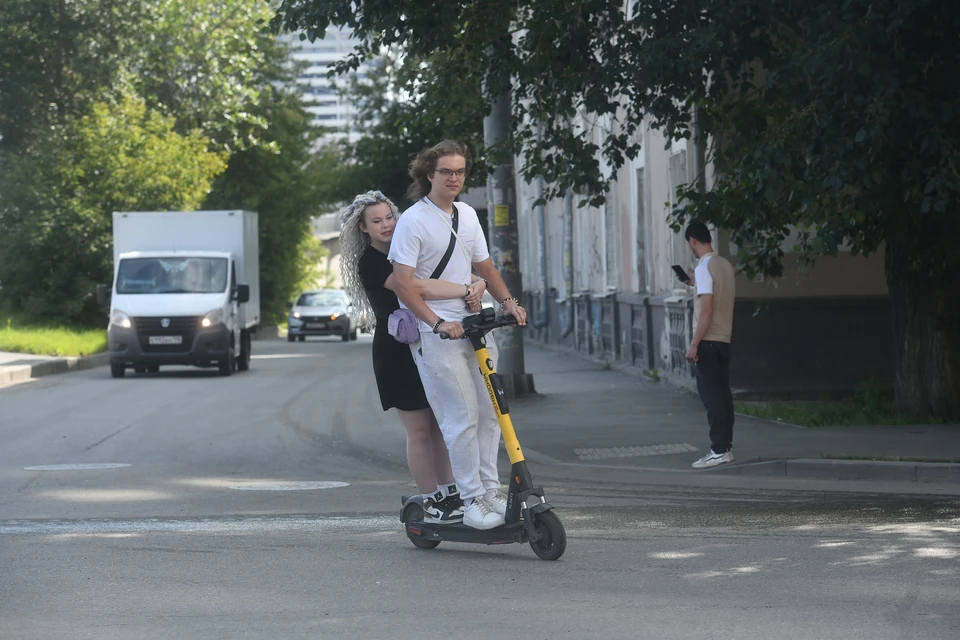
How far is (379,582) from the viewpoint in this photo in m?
6.17

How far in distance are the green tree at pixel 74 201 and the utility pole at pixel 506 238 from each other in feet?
63.4

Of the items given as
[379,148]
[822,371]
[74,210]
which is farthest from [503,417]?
[379,148]

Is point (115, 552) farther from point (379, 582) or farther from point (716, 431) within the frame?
point (716, 431)

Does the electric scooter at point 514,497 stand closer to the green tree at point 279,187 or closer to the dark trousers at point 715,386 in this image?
the dark trousers at point 715,386

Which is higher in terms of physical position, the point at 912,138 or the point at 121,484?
the point at 912,138

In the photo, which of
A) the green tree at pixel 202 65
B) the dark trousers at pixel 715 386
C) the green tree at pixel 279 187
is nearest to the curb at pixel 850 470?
the dark trousers at pixel 715 386

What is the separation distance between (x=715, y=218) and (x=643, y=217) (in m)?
9.53

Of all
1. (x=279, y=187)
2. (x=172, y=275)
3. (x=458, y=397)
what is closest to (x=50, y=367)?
(x=172, y=275)

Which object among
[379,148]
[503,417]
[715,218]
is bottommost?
[503,417]

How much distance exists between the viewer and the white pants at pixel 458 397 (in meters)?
6.61

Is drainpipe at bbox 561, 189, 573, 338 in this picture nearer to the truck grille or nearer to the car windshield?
the truck grille

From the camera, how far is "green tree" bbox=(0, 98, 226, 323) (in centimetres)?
3412

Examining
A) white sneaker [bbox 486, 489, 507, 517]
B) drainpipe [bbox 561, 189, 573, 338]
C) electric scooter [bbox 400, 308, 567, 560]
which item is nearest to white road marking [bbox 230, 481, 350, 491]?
white sneaker [bbox 486, 489, 507, 517]

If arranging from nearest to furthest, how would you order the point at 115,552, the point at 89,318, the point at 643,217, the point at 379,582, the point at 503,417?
the point at 379,582, the point at 503,417, the point at 115,552, the point at 643,217, the point at 89,318
